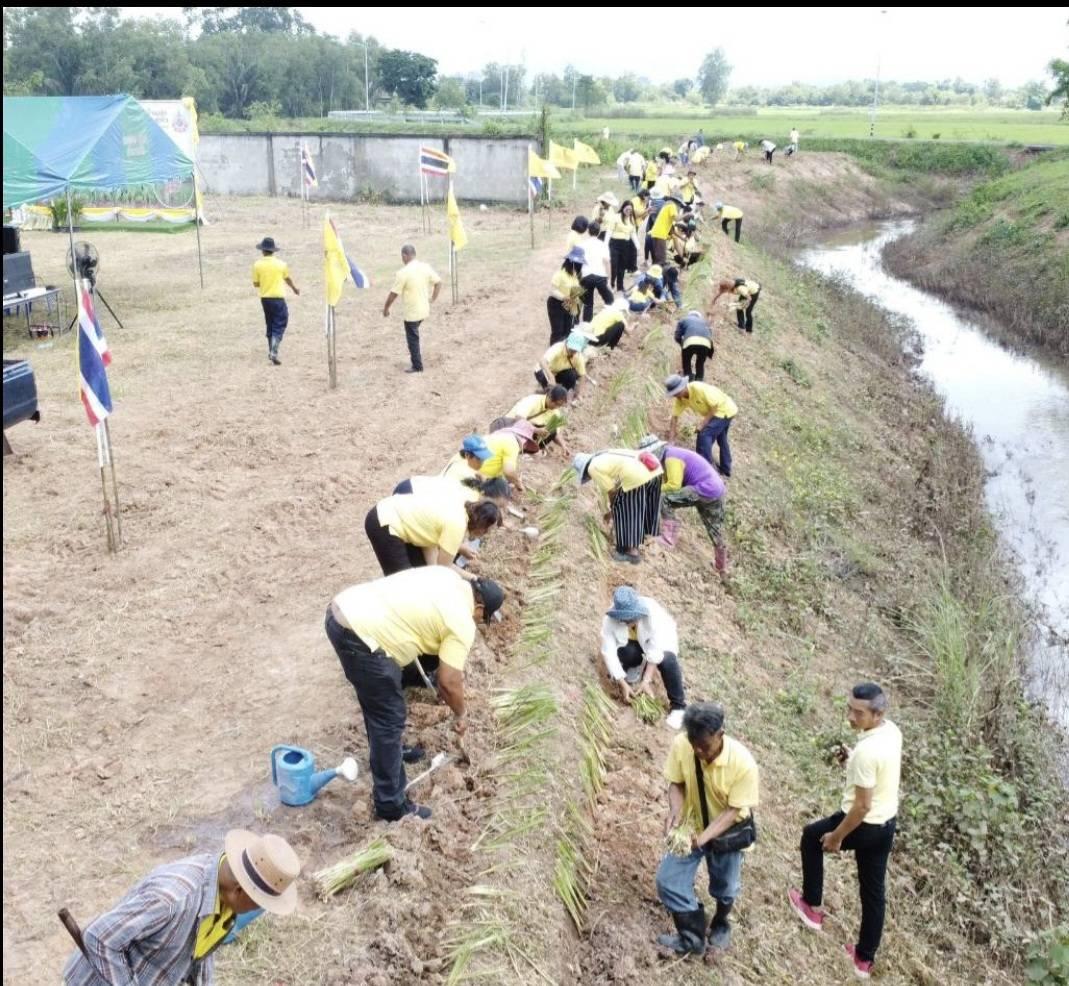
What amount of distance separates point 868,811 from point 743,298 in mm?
12351

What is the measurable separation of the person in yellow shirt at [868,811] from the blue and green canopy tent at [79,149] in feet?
44.9

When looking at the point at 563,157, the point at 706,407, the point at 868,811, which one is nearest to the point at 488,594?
the point at 868,811

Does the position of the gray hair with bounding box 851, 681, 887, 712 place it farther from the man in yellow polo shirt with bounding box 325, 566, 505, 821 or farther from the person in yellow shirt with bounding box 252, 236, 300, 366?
the person in yellow shirt with bounding box 252, 236, 300, 366

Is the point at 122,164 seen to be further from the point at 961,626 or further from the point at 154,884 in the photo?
the point at 154,884

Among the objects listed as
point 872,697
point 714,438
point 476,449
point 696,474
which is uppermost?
point 476,449

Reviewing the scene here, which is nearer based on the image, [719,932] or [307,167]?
[719,932]

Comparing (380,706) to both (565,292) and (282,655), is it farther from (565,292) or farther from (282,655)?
(565,292)

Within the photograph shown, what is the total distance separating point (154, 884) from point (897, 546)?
10608 mm

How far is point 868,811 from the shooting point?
5.08 m

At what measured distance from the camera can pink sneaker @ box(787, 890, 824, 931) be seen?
19.0 ft

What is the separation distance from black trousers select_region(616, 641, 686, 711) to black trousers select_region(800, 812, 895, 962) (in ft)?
4.88

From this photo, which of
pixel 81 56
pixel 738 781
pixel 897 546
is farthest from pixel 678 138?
pixel 738 781

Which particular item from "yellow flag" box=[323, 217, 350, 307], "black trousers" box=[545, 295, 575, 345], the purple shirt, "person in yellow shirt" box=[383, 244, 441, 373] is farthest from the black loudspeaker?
the purple shirt

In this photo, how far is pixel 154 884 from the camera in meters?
3.36
